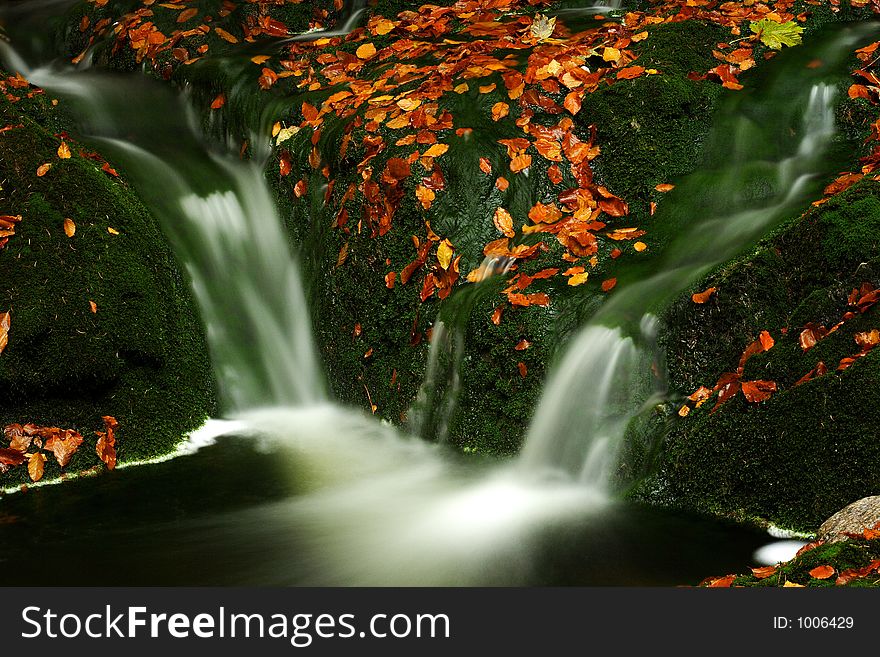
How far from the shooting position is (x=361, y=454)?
17.5ft

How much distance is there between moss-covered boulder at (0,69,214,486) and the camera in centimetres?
515

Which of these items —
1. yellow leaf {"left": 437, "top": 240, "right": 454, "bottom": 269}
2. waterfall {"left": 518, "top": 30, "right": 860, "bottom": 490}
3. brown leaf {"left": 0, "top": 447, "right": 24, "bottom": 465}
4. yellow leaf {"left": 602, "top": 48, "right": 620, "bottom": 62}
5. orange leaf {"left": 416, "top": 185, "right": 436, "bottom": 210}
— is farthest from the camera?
yellow leaf {"left": 602, "top": 48, "right": 620, "bottom": 62}

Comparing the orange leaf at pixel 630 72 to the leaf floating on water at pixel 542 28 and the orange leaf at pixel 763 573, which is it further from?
the orange leaf at pixel 763 573

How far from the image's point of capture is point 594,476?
457 cm

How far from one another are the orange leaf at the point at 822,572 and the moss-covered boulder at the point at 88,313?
12.1 ft

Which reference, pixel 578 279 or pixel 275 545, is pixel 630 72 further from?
pixel 275 545

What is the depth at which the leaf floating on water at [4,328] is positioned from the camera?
5.09 metres

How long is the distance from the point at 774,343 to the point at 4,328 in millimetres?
4034

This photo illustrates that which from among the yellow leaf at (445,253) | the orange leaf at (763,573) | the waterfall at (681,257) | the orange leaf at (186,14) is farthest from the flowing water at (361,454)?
the orange leaf at (186,14)

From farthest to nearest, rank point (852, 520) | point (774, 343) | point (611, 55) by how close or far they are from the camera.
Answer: point (611, 55) < point (774, 343) < point (852, 520)

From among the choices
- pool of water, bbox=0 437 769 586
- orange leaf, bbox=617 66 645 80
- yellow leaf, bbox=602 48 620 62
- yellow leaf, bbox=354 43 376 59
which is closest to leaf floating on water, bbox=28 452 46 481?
pool of water, bbox=0 437 769 586

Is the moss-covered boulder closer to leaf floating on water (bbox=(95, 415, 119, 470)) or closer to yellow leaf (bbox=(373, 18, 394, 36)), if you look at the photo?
leaf floating on water (bbox=(95, 415, 119, 470))

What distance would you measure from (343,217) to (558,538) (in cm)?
294

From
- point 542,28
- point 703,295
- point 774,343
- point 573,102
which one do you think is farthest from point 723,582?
point 542,28
